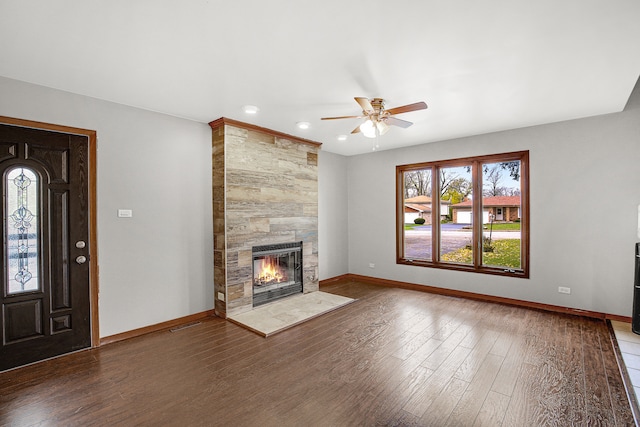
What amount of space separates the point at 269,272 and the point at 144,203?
2042 mm

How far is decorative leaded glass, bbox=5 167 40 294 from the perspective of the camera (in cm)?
271

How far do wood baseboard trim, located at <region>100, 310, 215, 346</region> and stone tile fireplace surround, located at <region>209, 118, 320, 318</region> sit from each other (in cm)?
22

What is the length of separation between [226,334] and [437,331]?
2.53 meters

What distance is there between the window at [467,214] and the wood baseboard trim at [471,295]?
403mm

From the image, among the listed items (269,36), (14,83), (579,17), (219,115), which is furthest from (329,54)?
(14,83)

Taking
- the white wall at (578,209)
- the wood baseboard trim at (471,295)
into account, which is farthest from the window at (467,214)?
the wood baseboard trim at (471,295)

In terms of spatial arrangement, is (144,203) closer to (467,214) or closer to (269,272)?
(269,272)

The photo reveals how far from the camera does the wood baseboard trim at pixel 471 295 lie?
3871 mm

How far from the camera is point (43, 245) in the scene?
2.88 meters

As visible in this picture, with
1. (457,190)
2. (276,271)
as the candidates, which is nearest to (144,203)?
(276,271)

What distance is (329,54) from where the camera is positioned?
233 cm

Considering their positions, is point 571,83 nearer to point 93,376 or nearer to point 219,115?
point 219,115

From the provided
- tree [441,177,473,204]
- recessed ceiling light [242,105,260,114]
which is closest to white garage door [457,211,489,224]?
tree [441,177,473,204]

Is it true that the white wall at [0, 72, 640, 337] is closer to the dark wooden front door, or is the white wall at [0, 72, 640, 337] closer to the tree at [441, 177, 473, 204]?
the dark wooden front door
